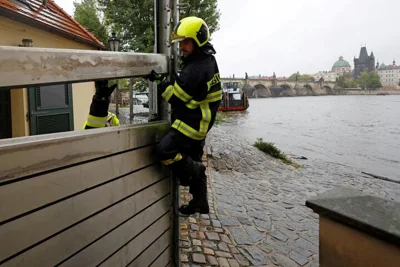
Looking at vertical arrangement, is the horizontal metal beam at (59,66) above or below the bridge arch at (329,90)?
below

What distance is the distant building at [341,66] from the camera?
16888 centimetres

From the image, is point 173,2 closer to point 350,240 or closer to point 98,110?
point 98,110

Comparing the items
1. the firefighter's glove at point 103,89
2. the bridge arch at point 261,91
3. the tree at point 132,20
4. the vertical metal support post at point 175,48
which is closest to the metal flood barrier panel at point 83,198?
the vertical metal support post at point 175,48

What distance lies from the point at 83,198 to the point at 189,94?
106 centimetres

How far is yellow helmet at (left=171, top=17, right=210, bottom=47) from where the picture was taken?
7.75 feet

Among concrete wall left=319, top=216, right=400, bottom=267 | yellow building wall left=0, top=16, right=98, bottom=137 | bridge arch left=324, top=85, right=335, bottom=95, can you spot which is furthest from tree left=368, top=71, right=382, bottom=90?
concrete wall left=319, top=216, right=400, bottom=267

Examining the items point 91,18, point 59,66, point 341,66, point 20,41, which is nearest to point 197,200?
point 59,66

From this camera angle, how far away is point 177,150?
234 centimetres

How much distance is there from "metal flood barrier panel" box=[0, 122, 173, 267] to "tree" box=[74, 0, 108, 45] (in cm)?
1770

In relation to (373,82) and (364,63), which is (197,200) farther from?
(364,63)

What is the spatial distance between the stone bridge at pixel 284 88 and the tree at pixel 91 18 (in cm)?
5783

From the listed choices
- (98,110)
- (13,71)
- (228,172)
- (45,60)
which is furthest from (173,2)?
(228,172)

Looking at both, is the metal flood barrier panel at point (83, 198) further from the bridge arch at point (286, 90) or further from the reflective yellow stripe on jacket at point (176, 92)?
the bridge arch at point (286, 90)

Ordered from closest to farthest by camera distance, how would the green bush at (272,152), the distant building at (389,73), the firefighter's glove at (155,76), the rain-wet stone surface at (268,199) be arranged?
the firefighter's glove at (155,76) < the rain-wet stone surface at (268,199) < the green bush at (272,152) < the distant building at (389,73)
